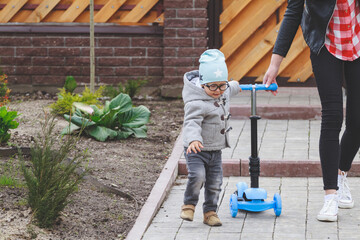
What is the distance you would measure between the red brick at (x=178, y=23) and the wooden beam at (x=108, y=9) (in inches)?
27.9

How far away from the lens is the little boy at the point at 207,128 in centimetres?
489

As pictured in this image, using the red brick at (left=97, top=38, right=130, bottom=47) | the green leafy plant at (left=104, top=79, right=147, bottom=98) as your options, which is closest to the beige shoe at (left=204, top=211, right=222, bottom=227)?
the green leafy plant at (left=104, top=79, right=147, bottom=98)

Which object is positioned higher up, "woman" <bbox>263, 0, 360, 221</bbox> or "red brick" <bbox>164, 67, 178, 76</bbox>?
"woman" <bbox>263, 0, 360, 221</bbox>

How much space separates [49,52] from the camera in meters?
10.2

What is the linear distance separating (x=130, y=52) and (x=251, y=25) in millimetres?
1707

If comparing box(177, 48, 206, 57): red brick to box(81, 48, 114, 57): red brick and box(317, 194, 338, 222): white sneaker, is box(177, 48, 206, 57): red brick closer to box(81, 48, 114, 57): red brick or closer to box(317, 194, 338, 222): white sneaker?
box(81, 48, 114, 57): red brick

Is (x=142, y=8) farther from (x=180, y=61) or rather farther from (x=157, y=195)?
(x=157, y=195)

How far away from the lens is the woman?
5.00m

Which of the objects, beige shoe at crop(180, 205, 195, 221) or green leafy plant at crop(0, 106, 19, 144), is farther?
green leafy plant at crop(0, 106, 19, 144)

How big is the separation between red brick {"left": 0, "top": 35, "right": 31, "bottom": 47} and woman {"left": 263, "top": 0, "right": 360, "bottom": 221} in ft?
18.9

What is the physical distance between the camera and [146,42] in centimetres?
1005

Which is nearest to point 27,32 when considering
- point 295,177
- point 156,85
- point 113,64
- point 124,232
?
point 113,64

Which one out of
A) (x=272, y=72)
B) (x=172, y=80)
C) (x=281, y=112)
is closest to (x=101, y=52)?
(x=172, y=80)

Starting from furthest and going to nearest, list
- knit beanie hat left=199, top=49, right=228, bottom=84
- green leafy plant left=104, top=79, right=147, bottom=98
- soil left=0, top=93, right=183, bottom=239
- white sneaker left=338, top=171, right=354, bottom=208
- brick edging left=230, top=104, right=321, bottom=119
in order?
1. green leafy plant left=104, top=79, right=147, bottom=98
2. brick edging left=230, top=104, right=321, bottom=119
3. white sneaker left=338, top=171, right=354, bottom=208
4. knit beanie hat left=199, top=49, right=228, bottom=84
5. soil left=0, top=93, right=183, bottom=239
